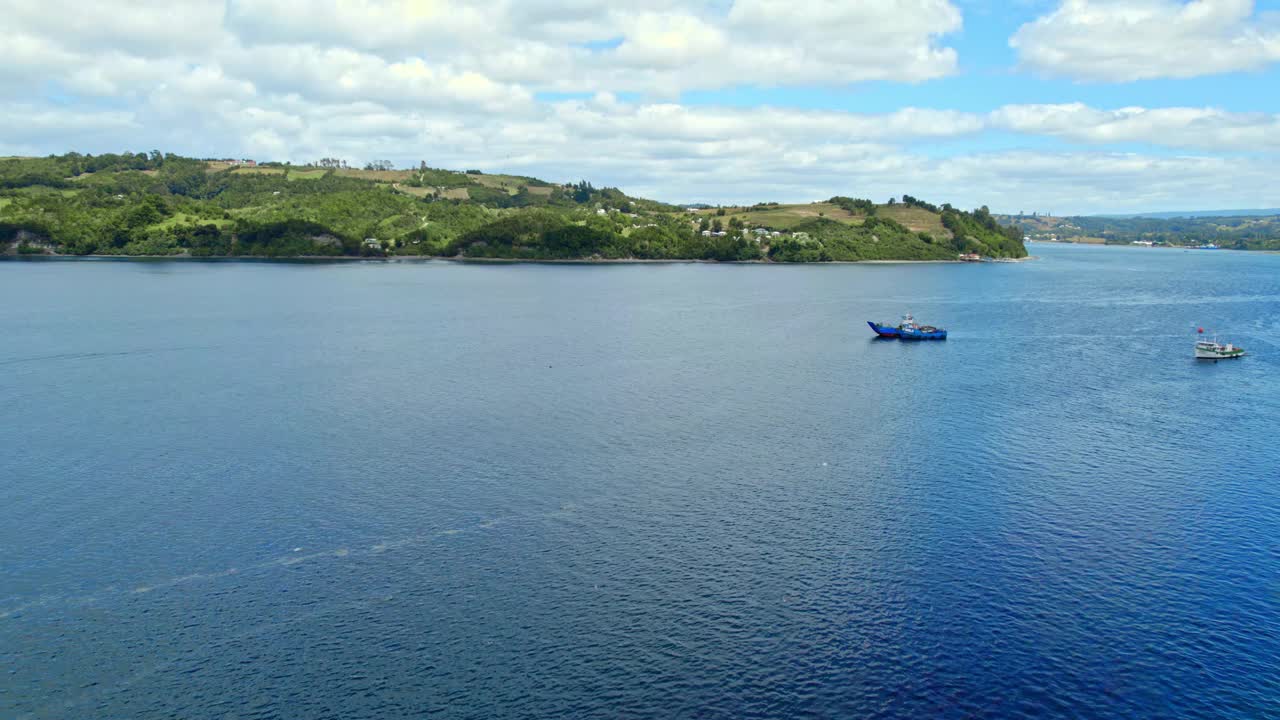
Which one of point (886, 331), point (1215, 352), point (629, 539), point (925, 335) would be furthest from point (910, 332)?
point (629, 539)

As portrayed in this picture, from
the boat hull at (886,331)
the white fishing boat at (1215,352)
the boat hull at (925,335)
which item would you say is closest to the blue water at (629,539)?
the white fishing boat at (1215,352)

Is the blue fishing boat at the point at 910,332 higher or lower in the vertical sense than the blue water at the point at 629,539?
higher

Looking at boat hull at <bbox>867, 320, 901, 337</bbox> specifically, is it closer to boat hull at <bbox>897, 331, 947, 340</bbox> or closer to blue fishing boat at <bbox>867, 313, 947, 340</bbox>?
blue fishing boat at <bbox>867, 313, 947, 340</bbox>

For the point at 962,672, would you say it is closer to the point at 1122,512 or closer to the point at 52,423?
the point at 1122,512

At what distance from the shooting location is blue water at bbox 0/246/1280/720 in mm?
40438

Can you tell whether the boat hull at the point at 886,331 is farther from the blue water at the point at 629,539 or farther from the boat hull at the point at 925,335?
the blue water at the point at 629,539

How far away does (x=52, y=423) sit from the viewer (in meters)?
78.2

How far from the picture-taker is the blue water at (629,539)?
4044 centimetres

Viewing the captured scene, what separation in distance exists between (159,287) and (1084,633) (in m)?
201

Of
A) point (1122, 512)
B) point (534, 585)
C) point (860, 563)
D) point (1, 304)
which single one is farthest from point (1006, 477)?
point (1, 304)

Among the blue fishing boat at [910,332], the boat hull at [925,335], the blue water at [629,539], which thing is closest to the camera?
the blue water at [629,539]

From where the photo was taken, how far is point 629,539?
54.9 metres

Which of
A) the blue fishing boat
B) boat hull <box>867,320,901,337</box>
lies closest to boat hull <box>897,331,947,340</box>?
the blue fishing boat

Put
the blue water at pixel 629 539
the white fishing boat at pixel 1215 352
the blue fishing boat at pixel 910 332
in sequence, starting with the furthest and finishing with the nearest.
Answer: the blue fishing boat at pixel 910 332 → the white fishing boat at pixel 1215 352 → the blue water at pixel 629 539
